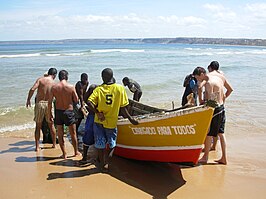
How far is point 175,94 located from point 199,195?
35.6ft

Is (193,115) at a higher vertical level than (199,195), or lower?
higher

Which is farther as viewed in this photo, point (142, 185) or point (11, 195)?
point (142, 185)

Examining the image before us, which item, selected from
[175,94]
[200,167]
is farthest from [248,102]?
[200,167]

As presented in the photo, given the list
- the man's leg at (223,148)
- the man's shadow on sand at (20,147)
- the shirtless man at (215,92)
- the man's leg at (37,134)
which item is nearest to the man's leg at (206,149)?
the shirtless man at (215,92)

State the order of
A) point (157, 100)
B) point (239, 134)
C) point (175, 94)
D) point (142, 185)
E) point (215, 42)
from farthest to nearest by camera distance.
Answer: point (215, 42)
point (175, 94)
point (157, 100)
point (239, 134)
point (142, 185)

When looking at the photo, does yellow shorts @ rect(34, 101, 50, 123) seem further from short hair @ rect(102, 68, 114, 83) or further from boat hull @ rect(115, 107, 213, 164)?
short hair @ rect(102, 68, 114, 83)

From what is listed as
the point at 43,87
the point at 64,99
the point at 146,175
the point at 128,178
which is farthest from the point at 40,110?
the point at 146,175

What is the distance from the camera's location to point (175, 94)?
15.8 meters

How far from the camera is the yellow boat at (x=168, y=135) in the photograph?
5227mm

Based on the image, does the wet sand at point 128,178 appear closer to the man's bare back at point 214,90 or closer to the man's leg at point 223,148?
the man's leg at point 223,148

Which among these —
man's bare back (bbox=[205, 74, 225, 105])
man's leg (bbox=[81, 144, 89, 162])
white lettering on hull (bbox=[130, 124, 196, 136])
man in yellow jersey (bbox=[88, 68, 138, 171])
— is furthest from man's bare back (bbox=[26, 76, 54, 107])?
man's bare back (bbox=[205, 74, 225, 105])

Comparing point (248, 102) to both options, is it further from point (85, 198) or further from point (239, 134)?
point (85, 198)

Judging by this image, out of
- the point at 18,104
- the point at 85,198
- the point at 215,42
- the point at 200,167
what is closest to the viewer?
the point at 85,198

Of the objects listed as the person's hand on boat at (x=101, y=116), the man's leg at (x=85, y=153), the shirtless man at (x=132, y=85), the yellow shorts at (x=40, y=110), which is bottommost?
the man's leg at (x=85, y=153)
